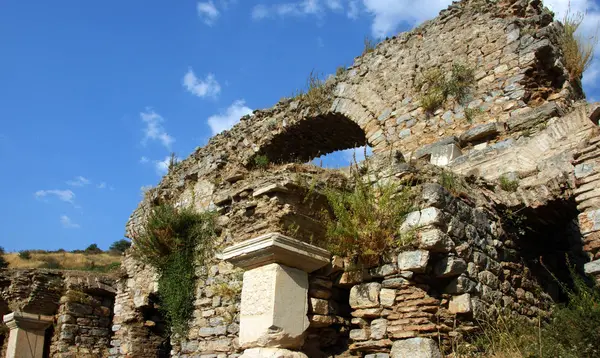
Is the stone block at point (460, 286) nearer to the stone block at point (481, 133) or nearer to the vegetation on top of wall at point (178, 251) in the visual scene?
the vegetation on top of wall at point (178, 251)

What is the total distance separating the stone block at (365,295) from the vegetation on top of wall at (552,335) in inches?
33.6

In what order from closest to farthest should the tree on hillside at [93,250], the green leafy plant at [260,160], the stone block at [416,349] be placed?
the stone block at [416,349], the green leafy plant at [260,160], the tree on hillside at [93,250]

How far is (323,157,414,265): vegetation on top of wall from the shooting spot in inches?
215

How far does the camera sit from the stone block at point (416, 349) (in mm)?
4805

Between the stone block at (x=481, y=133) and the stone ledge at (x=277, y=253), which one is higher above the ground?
the stone block at (x=481, y=133)

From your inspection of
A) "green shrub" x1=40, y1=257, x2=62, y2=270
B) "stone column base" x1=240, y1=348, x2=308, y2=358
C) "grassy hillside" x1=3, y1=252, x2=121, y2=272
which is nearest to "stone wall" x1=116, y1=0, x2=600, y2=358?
"stone column base" x1=240, y1=348, x2=308, y2=358

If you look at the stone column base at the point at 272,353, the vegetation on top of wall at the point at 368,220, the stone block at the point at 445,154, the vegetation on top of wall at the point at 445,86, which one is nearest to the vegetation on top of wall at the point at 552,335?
the vegetation on top of wall at the point at 368,220

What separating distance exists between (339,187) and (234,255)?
1.32 metres

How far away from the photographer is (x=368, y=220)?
555cm

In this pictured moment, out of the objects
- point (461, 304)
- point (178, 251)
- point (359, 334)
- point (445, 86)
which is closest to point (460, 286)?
point (461, 304)

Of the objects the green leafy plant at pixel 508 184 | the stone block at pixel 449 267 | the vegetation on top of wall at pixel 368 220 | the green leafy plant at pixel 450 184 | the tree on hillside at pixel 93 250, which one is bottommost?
the stone block at pixel 449 267

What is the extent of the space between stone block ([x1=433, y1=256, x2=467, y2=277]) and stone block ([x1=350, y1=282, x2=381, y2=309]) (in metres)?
0.57

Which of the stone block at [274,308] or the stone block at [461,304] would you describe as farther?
the stone block at [274,308]

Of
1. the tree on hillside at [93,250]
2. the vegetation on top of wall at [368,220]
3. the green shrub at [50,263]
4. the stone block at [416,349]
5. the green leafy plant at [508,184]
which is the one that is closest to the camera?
the stone block at [416,349]
